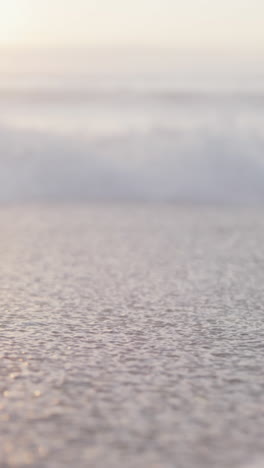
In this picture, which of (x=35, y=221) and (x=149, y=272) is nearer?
(x=149, y=272)

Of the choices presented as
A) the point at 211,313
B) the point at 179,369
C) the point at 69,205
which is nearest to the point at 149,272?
the point at 211,313

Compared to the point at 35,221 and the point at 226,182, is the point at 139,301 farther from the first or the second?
the point at 226,182

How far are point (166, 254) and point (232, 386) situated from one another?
0.97 metres

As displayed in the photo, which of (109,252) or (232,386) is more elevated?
(109,252)

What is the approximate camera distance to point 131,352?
104 cm

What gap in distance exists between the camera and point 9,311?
1.28m

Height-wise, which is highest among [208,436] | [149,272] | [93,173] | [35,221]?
[93,173]

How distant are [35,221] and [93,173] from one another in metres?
1.34

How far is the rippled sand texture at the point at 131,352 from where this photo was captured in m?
0.74

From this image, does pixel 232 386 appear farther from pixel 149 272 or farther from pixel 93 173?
pixel 93 173

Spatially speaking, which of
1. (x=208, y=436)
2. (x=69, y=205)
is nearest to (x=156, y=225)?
(x=69, y=205)

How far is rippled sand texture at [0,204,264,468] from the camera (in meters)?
0.74

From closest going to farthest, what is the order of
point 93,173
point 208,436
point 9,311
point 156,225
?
point 208,436 < point 9,311 < point 156,225 < point 93,173

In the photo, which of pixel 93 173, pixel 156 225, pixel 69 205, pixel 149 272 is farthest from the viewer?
pixel 93 173
